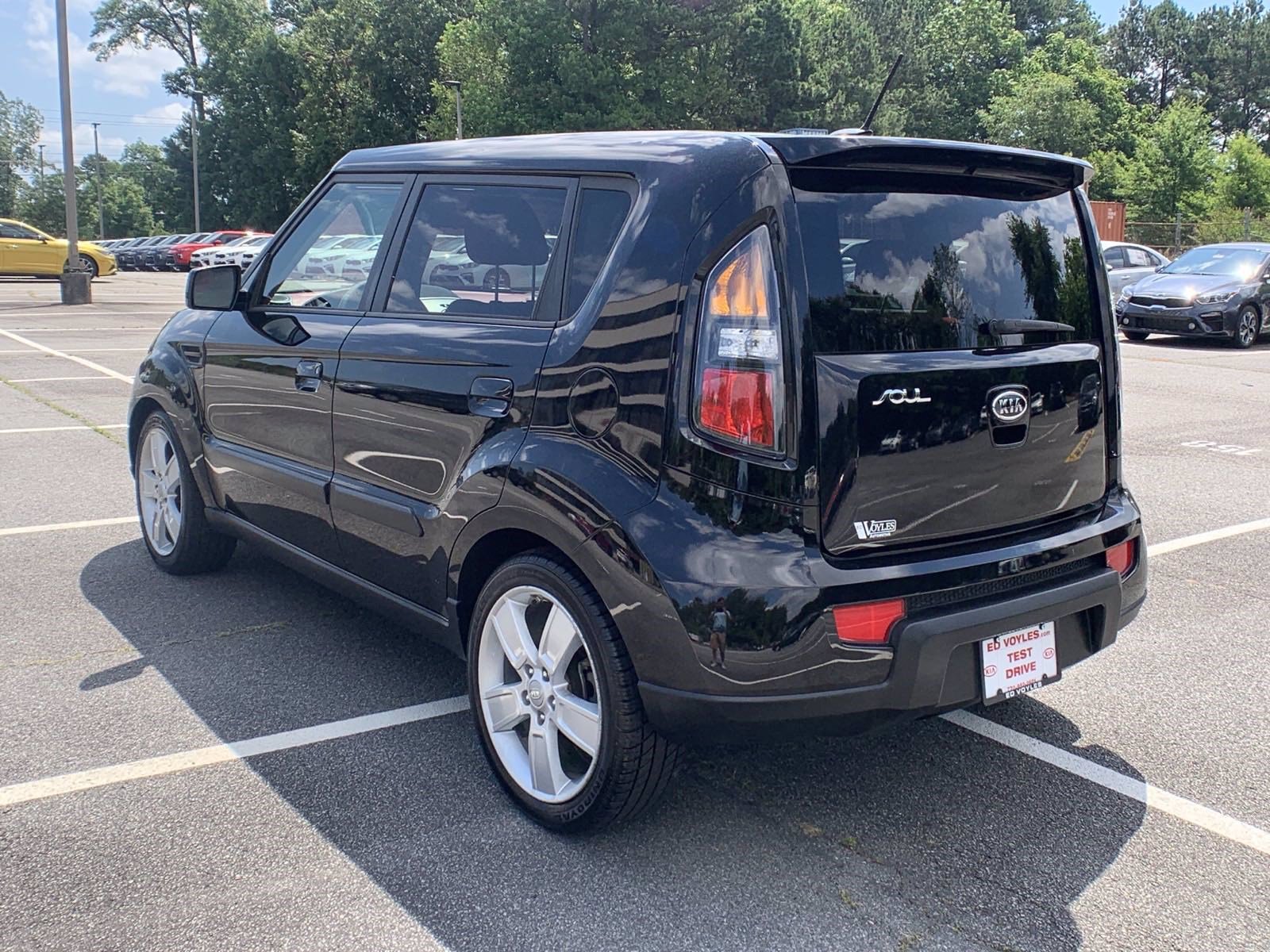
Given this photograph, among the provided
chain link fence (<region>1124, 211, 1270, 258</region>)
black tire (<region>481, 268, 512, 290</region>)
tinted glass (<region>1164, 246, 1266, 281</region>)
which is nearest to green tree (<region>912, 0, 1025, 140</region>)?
chain link fence (<region>1124, 211, 1270, 258</region>)

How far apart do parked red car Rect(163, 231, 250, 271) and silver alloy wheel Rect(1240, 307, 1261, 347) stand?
4207cm

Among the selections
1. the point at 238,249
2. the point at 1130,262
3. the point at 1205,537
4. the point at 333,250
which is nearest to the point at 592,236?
the point at 333,250

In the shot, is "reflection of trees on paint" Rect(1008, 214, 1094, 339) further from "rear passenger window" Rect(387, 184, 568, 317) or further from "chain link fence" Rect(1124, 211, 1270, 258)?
"chain link fence" Rect(1124, 211, 1270, 258)

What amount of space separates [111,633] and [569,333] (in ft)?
8.65

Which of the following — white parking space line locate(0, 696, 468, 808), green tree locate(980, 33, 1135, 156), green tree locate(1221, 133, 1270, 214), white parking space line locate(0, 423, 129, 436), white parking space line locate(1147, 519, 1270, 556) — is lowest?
white parking space line locate(0, 423, 129, 436)

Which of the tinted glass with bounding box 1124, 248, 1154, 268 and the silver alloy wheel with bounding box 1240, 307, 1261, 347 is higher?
the tinted glass with bounding box 1124, 248, 1154, 268

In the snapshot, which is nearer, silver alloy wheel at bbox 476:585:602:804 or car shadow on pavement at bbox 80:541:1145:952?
car shadow on pavement at bbox 80:541:1145:952

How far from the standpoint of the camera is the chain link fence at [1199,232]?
3884 centimetres

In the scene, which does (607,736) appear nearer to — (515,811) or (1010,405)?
(515,811)

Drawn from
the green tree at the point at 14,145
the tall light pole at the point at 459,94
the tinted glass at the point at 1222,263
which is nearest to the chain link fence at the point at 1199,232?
the tinted glass at the point at 1222,263

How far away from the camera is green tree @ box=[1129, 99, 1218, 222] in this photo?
48.4m

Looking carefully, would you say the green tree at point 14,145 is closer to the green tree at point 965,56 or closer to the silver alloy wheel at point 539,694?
the green tree at point 965,56

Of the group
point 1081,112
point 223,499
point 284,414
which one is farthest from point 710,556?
point 1081,112

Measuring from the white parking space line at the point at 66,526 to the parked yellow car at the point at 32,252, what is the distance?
28.5 metres
